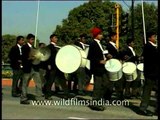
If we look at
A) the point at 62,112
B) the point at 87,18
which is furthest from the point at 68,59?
the point at 87,18

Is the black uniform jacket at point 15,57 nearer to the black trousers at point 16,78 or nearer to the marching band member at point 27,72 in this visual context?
the black trousers at point 16,78

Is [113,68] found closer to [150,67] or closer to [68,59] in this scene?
[150,67]

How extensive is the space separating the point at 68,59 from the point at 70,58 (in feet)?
0.30

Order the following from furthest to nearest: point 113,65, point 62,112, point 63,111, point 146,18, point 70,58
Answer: point 146,18 < point 70,58 < point 113,65 < point 63,111 < point 62,112

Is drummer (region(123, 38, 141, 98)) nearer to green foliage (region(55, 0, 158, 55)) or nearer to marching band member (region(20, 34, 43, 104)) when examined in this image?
marching band member (region(20, 34, 43, 104))

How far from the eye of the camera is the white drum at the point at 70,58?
12.4 meters

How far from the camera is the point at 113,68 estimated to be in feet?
36.9

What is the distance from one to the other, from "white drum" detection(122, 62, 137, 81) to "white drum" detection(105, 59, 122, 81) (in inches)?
37.8

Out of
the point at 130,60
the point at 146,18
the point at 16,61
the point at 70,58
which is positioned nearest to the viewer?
the point at 70,58

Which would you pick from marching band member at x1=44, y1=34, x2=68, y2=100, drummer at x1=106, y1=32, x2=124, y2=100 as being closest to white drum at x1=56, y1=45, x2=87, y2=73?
marching band member at x1=44, y1=34, x2=68, y2=100

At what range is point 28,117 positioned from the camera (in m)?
9.78

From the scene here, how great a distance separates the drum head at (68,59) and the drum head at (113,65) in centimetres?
133

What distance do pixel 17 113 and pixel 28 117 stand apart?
631 millimetres

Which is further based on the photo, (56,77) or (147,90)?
(56,77)
